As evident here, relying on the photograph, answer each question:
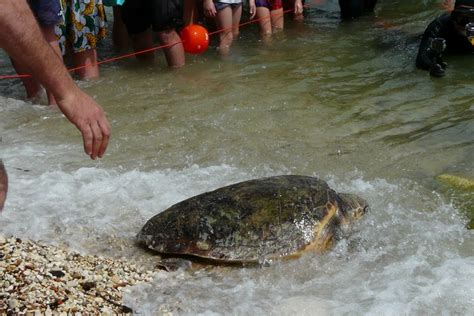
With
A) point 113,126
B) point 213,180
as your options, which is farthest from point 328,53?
point 213,180

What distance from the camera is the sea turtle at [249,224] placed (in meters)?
3.57

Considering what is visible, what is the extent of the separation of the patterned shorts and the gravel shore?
3.65 meters

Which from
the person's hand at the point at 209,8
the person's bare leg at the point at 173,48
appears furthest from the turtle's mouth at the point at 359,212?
the person's hand at the point at 209,8

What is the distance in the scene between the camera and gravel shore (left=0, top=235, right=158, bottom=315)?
2.94 m

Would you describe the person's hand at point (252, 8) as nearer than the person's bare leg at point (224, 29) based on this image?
No

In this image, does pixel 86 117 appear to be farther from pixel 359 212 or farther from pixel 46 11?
pixel 46 11

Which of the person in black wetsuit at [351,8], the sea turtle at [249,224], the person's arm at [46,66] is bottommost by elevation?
the sea turtle at [249,224]

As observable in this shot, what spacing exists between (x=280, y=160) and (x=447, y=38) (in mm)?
3966

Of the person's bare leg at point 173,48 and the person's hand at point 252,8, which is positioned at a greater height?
the person's hand at point 252,8

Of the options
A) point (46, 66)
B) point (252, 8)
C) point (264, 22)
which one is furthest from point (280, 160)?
point (264, 22)

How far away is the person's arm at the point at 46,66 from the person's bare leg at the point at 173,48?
16.0ft

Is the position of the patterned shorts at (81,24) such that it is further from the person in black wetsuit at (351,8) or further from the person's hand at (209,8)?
the person in black wetsuit at (351,8)

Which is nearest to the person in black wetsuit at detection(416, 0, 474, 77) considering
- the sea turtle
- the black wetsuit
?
the black wetsuit

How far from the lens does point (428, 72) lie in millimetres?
7473
